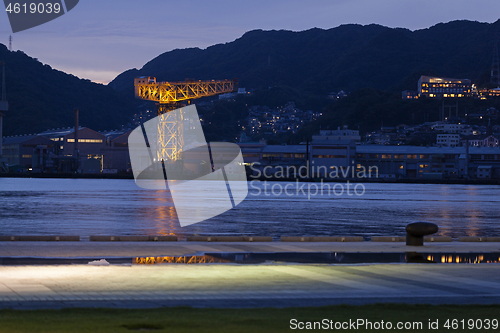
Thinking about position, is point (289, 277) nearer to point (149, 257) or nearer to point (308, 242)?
point (149, 257)

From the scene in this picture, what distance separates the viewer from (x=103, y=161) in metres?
138

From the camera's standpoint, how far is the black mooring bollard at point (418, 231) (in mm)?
16781

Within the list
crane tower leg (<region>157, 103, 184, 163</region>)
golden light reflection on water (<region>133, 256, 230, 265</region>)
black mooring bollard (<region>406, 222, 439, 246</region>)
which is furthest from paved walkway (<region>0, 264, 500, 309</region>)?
crane tower leg (<region>157, 103, 184, 163</region>)

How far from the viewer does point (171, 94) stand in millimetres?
116250

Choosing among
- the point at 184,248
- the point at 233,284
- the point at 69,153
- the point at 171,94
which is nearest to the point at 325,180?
the point at 171,94

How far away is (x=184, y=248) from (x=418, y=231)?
7.03m

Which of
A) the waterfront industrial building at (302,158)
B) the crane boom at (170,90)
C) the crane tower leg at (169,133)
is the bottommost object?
the waterfront industrial building at (302,158)

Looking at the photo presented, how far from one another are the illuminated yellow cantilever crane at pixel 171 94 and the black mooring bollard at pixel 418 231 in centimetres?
9721

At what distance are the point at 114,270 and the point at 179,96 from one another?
351ft

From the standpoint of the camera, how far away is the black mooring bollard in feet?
55.1

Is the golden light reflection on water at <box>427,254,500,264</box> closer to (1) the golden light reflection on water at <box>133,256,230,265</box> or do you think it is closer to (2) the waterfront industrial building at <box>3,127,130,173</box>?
(1) the golden light reflection on water at <box>133,256,230,265</box>

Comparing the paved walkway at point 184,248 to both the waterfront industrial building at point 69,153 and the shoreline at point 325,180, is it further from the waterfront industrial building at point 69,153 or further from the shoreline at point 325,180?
the waterfront industrial building at point 69,153

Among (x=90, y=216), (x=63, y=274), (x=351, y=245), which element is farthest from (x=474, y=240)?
(x=90, y=216)

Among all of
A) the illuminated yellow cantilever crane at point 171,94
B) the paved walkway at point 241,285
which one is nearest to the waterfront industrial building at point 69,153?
the illuminated yellow cantilever crane at point 171,94
